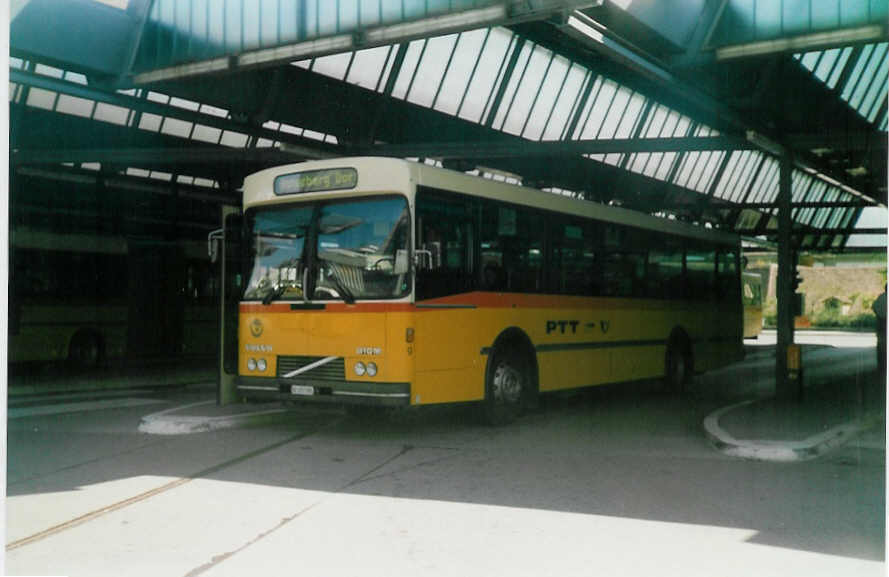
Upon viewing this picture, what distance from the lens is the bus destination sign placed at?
1102cm

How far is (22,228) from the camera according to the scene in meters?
20.0

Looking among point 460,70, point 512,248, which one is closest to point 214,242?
point 512,248

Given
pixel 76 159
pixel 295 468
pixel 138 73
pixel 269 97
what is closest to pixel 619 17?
pixel 295 468

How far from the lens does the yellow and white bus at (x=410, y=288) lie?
35.2 ft

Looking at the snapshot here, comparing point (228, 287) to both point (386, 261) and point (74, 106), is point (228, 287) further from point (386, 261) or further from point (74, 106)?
point (74, 106)

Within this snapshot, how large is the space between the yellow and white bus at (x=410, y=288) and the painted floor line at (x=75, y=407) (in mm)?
3677

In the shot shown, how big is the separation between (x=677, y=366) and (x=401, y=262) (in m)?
8.11

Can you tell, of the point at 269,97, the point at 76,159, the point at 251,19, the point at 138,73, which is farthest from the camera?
the point at 76,159

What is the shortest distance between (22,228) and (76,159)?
1.83 meters

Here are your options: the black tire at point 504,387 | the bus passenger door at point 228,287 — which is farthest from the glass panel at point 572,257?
the bus passenger door at point 228,287

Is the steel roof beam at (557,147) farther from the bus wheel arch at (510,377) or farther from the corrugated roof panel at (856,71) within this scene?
the bus wheel arch at (510,377)

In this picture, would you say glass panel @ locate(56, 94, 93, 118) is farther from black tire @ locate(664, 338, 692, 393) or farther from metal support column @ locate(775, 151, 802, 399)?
metal support column @ locate(775, 151, 802, 399)

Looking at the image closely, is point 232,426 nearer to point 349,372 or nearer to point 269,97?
point 349,372

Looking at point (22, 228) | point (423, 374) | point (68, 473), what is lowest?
point (68, 473)
